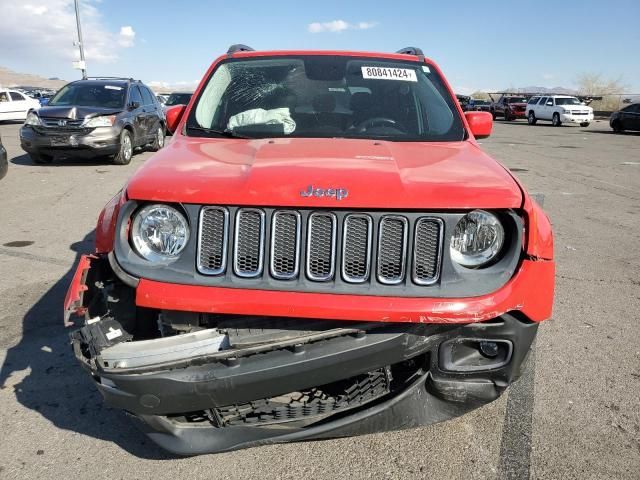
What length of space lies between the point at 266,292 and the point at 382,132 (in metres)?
1.62

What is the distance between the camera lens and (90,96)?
12.0 meters

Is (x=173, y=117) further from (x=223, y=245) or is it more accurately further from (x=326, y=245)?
(x=326, y=245)

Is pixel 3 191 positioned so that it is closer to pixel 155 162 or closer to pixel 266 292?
pixel 155 162

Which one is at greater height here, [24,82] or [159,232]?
[159,232]

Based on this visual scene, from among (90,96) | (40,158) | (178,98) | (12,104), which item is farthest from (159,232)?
(12,104)

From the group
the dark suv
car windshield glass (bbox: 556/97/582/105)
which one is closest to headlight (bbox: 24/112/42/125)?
the dark suv

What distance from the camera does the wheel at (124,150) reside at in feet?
38.9

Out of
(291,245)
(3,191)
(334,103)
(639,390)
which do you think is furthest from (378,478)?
(3,191)

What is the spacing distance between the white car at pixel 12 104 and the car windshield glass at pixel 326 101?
23718mm

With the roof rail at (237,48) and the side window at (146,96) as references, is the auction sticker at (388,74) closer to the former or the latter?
the roof rail at (237,48)

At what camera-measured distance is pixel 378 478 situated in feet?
8.27

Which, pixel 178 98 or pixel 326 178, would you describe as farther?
pixel 178 98

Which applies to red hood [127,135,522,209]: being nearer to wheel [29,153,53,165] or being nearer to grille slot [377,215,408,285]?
grille slot [377,215,408,285]

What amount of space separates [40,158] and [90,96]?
1727mm
